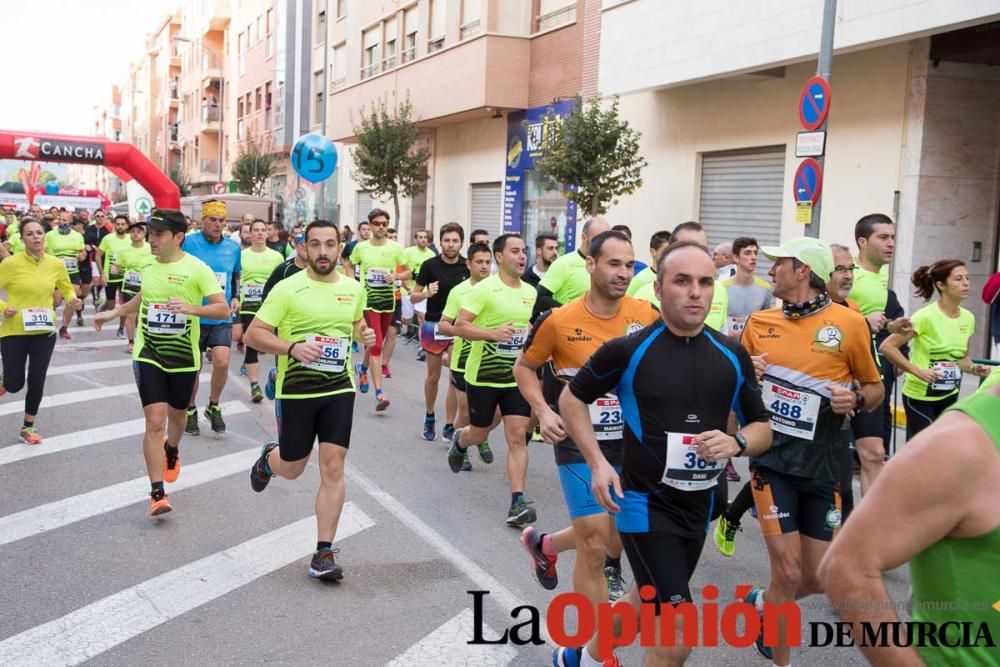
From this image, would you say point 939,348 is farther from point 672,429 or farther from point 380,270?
point 380,270

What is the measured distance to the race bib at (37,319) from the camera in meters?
9.12

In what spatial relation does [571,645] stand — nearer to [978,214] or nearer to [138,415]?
[138,415]

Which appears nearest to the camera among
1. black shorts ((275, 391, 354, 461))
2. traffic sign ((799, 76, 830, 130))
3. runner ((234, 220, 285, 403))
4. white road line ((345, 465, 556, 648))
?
white road line ((345, 465, 556, 648))

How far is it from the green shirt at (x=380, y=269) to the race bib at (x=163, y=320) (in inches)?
210

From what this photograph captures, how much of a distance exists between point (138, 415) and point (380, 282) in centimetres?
Result: 342

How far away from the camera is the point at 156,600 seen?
17.3ft

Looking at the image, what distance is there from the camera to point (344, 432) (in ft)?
19.4

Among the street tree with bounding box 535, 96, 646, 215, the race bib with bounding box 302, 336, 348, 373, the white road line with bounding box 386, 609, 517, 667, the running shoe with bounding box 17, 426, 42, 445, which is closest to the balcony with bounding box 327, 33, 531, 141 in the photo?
the street tree with bounding box 535, 96, 646, 215

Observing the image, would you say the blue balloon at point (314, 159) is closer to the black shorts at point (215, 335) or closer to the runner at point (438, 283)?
the runner at point (438, 283)

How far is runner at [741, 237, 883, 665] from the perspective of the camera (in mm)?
4500

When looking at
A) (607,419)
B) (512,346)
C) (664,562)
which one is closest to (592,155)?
(512,346)

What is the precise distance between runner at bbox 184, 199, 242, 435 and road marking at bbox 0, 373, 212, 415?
1470 mm

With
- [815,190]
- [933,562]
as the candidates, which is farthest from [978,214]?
[933,562]

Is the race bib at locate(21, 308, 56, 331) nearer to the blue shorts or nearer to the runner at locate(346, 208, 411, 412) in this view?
the runner at locate(346, 208, 411, 412)
